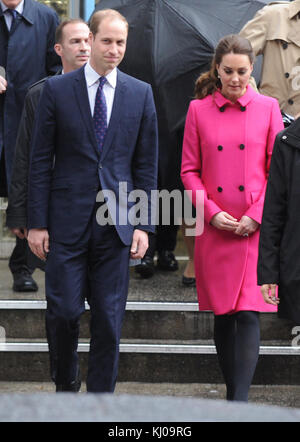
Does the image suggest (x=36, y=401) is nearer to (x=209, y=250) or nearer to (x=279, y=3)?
(x=209, y=250)

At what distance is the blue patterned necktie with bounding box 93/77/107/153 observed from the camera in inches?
162

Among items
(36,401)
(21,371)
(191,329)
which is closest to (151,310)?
(191,329)

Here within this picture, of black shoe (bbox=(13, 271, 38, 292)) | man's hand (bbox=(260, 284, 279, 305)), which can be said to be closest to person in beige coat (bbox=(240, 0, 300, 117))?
man's hand (bbox=(260, 284, 279, 305))

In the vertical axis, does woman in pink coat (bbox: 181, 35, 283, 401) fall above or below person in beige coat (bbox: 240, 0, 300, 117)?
below

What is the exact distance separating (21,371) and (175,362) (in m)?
0.86

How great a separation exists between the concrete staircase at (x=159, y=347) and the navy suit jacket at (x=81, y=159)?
4.06 feet

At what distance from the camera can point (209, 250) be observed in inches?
179

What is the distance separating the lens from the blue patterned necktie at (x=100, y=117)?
13.5 ft

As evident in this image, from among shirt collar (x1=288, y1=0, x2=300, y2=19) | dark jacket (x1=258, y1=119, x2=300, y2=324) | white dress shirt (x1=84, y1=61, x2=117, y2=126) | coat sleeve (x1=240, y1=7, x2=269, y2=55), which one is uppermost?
shirt collar (x1=288, y1=0, x2=300, y2=19)

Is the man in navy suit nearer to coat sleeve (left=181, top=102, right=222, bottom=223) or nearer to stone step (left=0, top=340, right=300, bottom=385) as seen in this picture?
coat sleeve (left=181, top=102, right=222, bottom=223)

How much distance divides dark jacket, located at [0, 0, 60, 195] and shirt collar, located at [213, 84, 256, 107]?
1409 millimetres

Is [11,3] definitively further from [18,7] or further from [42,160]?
[42,160]
